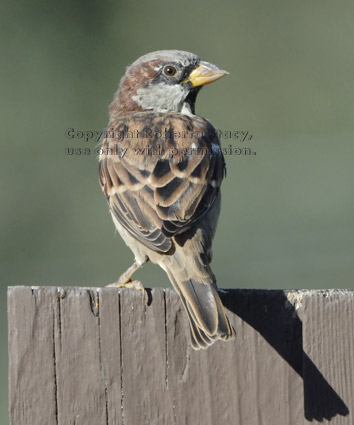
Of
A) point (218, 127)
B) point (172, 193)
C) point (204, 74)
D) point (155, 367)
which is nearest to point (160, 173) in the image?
point (172, 193)

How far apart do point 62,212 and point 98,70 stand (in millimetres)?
2223

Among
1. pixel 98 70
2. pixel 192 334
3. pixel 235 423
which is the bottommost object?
pixel 235 423

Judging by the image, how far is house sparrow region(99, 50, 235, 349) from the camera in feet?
12.7

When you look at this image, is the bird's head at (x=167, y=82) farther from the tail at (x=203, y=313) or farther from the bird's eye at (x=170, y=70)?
the tail at (x=203, y=313)

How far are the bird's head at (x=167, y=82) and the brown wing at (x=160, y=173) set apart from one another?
46cm

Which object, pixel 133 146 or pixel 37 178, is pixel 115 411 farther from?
pixel 37 178

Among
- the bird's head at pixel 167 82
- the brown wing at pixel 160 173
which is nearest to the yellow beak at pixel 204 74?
the bird's head at pixel 167 82

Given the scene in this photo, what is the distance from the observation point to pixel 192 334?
3.16 m

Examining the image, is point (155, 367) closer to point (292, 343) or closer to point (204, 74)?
point (292, 343)

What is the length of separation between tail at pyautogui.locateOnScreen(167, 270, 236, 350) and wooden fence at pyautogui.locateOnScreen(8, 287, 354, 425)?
0.05 metres

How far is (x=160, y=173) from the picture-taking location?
4371 millimetres

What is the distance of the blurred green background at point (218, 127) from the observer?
28.9ft

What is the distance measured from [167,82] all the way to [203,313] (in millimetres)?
2296

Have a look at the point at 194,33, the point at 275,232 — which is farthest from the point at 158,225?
the point at 194,33
